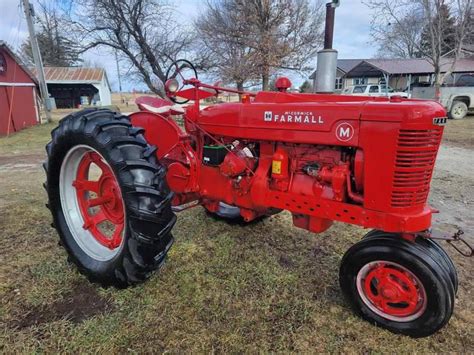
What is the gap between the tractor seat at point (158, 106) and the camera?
3160 mm

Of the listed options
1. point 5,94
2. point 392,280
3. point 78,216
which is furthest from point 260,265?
point 5,94

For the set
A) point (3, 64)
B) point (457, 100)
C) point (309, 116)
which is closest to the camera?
point (309, 116)

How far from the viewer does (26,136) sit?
12.0 m

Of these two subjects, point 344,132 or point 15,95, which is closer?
point 344,132

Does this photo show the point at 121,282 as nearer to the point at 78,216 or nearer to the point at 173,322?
the point at 173,322

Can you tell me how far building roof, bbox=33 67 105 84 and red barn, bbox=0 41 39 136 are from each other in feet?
49.6

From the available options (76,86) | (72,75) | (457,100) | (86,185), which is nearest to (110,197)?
(86,185)

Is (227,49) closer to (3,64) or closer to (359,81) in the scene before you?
(3,64)

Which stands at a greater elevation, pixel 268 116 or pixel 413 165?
pixel 268 116

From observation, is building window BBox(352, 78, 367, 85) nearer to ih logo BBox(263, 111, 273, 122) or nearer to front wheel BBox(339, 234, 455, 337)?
ih logo BBox(263, 111, 273, 122)

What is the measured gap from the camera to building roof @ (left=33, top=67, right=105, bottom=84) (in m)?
29.8

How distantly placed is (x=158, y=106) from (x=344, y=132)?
187 cm

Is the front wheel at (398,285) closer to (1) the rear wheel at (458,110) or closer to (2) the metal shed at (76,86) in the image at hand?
(1) the rear wheel at (458,110)

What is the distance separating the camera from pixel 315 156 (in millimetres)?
2350
